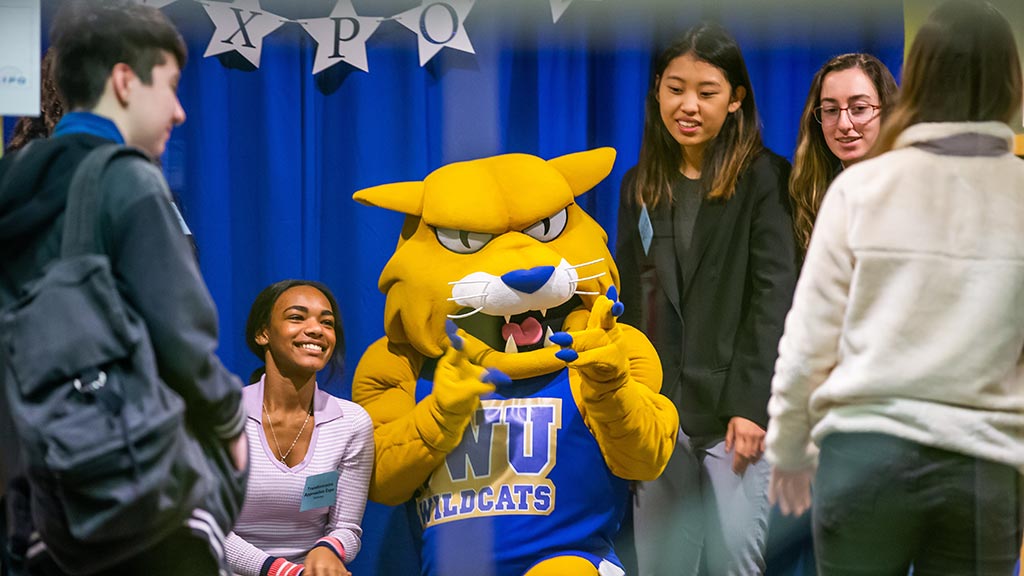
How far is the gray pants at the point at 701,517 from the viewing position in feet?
7.25

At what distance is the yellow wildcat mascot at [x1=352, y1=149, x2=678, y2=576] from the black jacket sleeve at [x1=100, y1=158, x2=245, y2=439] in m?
0.74

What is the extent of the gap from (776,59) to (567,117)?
0.42m

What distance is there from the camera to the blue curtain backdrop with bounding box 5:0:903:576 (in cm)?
222

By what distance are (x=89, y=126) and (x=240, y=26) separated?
0.68 metres

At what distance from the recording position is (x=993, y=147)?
1.80m

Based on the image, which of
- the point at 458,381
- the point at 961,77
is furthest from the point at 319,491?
the point at 961,77

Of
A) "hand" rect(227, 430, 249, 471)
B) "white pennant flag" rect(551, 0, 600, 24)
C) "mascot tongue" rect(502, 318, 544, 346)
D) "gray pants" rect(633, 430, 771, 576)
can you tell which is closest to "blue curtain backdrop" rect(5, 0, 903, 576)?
"white pennant flag" rect(551, 0, 600, 24)

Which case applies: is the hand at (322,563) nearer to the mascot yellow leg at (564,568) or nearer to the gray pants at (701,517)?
the mascot yellow leg at (564,568)

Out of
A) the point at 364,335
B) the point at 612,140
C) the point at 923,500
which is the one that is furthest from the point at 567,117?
the point at 923,500

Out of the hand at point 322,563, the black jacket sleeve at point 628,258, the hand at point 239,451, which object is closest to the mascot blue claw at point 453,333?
the black jacket sleeve at point 628,258

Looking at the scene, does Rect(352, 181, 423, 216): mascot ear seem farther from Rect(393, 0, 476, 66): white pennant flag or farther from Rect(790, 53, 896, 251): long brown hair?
Rect(790, 53, 896, 251): long brown hair

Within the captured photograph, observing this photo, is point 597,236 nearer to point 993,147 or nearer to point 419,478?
point 419,478

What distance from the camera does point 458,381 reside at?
221 centimetres

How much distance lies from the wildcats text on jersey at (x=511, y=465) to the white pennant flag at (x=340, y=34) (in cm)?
74
